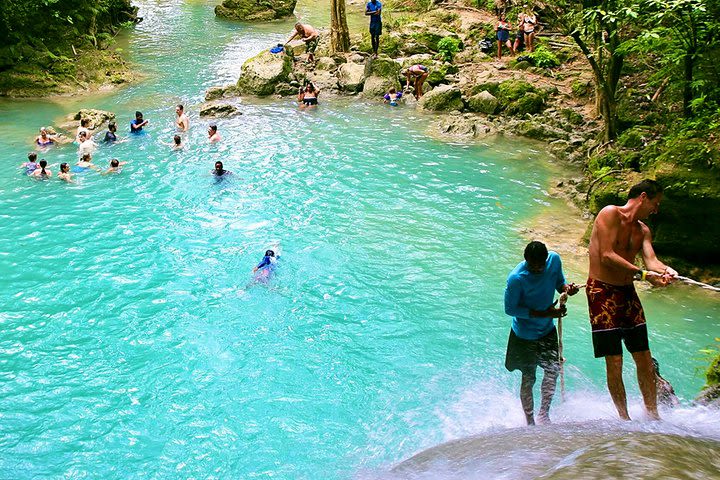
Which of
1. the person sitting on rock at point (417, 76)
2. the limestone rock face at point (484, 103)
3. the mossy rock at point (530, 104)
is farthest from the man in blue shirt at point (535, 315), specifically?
the person sitting on rock at point (417, 76)

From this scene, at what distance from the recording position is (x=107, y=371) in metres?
8.30

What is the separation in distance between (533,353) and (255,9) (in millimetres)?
32633

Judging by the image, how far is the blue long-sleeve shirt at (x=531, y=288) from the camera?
557cm

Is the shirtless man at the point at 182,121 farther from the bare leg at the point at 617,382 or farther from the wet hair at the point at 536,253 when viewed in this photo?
the bare leg at the point at 617,382

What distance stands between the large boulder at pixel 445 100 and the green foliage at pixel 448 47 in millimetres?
3458

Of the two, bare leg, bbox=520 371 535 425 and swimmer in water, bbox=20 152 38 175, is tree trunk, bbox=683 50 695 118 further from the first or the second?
swimmer in water, bbox=20 152 38 175

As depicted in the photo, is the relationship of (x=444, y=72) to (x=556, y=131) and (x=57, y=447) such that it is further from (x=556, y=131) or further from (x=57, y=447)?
(x=57, y=447)

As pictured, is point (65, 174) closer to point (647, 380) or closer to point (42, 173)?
point (42, 173)

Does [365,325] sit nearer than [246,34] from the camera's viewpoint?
Yes

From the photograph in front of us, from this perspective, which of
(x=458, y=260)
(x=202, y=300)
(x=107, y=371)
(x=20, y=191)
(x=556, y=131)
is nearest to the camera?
(x=107, y=371)

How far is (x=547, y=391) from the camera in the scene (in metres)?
6.07

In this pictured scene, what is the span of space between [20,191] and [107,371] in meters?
7.90

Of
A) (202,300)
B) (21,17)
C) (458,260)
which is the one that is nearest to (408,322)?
(458,260)

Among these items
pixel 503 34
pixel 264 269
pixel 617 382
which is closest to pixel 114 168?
pixel 264 269
